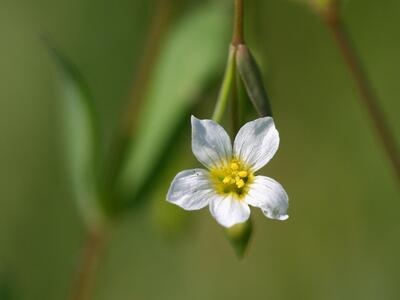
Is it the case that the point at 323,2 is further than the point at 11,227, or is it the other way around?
the point at 11,227

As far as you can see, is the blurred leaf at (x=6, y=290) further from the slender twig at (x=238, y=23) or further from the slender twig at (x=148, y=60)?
the slender twig at (x=238, y=23)

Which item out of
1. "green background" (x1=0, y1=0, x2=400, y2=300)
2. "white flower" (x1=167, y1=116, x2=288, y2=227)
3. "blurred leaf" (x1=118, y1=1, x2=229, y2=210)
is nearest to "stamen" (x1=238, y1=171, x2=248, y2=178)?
"white flower" (x1=167, y1=116, x2=288, y2=227)

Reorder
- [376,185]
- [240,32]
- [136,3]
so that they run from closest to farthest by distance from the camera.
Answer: [240,32] < [376,185] < [136,3]

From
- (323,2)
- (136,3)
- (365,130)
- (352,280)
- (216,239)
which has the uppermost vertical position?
(136,3)

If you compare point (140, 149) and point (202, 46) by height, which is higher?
point (202, 46)

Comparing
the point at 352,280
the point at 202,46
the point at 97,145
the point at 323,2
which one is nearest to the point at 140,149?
the point at 97,145

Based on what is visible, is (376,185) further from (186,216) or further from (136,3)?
(136,3)

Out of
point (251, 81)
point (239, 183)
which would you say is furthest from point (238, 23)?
point (239, 183)

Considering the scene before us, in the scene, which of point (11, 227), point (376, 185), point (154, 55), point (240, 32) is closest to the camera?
point (240, 32)

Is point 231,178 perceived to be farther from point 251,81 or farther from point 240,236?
point 251,81
